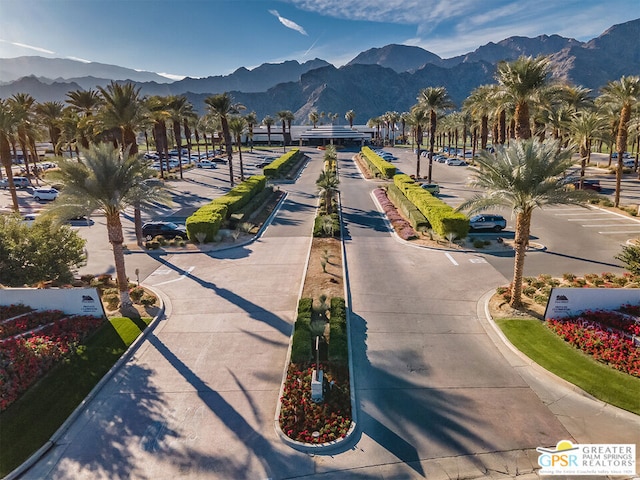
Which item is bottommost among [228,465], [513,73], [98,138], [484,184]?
[228,465]

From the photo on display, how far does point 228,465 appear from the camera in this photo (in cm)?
1029

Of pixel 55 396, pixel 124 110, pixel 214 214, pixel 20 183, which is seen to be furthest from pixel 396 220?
→ pixel 20 183

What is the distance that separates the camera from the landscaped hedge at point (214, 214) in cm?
2816

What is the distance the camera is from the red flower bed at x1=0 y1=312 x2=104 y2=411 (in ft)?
42.3

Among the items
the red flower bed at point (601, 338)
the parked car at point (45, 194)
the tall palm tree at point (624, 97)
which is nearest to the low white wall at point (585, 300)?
the red flower bed at point (601, 338)

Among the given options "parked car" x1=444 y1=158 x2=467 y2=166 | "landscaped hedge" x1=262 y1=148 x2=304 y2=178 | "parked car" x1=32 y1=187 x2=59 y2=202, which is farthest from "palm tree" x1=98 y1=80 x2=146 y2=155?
"parked car" x1=444 y1=158 x2=467 y2=166

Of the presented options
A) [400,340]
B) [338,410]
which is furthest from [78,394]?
[400,340]

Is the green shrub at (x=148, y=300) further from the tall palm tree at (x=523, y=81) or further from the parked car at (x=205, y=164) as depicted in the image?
the parked car at (x=205, y=164)

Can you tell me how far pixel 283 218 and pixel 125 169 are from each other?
18.8 meters

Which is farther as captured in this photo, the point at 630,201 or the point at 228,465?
the point at 630,201

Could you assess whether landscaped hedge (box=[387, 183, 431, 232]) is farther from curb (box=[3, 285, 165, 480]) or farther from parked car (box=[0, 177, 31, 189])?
parked car (box=[0, 177, 31, 189])

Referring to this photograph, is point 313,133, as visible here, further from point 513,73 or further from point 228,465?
point 228,465

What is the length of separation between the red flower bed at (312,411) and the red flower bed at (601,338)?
9.53 metres
